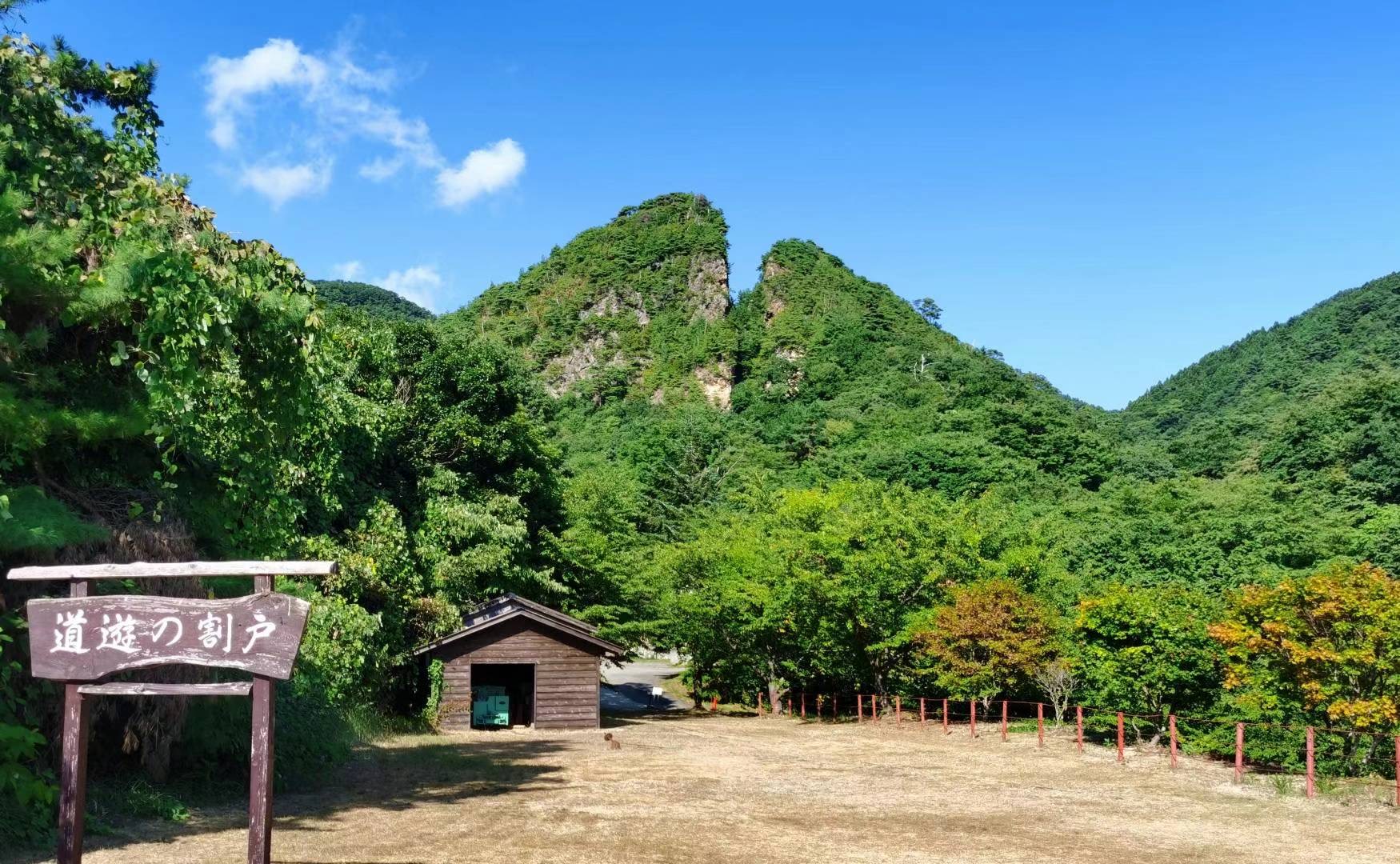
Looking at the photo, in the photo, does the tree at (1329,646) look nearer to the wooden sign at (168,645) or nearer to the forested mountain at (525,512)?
the forested mountain at (525,512)

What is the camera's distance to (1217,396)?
9012cm

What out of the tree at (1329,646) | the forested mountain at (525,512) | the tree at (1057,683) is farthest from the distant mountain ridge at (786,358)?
the tree at (1329,646)

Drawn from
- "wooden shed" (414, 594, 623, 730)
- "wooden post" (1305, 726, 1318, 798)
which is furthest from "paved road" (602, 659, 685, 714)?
"wooden post" (1305, 726, 1318, 798)

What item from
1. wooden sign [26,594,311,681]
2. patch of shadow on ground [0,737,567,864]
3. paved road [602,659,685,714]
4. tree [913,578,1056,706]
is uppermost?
wooden sign [26,594,311,681]

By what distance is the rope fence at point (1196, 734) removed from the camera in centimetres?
1453

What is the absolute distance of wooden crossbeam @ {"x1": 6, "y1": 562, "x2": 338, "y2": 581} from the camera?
6.82 metres

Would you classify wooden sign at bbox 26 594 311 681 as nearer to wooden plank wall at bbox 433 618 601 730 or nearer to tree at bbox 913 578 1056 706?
wooden plank wall at bbox 433 618 601 730

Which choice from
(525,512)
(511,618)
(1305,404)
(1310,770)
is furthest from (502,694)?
(1305,404)

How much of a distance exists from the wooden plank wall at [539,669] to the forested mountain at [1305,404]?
3760 cm

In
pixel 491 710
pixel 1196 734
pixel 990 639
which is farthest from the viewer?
pixel 491 710

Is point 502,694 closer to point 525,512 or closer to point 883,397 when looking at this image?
point 525,512

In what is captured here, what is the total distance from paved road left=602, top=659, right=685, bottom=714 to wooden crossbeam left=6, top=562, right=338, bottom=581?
22.6m

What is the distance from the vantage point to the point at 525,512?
2752 cm

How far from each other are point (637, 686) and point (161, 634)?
36.1 metres
